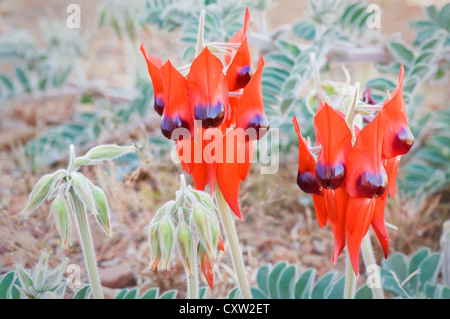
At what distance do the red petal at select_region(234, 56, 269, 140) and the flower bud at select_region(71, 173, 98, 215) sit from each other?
291mm

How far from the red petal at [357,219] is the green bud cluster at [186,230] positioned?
0.23m

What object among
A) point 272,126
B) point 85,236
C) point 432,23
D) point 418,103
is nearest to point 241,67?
point 85,236

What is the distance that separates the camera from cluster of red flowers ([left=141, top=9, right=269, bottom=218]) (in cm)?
91

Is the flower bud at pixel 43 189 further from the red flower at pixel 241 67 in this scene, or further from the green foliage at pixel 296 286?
the green foliage at pixel 296 286

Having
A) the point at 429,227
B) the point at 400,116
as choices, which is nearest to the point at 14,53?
the point at 429,227

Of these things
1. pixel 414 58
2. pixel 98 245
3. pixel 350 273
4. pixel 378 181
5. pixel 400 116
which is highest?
pixel 414 58

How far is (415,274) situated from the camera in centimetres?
141

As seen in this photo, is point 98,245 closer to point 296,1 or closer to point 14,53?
point 14,53

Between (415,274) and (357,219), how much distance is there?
598 mm

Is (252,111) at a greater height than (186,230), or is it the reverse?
(252,111)

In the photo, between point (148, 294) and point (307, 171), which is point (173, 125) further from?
point (148, 294)

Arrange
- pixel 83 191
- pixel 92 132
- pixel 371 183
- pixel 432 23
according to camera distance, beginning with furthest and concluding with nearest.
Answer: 1. pixel 92 132
2. pixel 432 23
3. pixel 83 191
4. pixel 371 183
